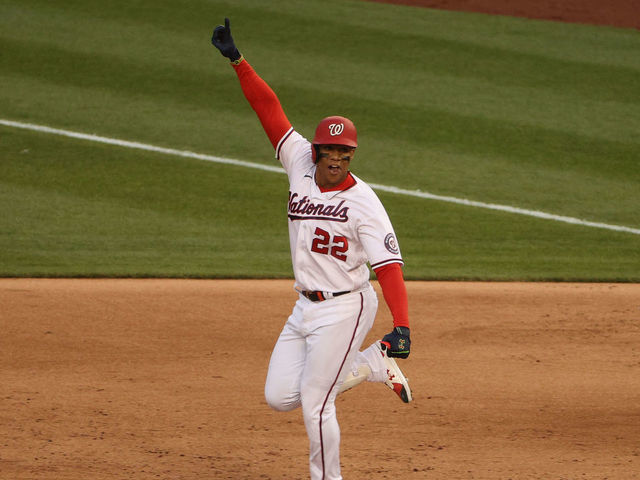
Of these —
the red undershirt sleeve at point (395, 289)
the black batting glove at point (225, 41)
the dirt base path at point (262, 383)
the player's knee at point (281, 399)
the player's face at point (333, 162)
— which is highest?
the black batting glove at point (225, 41)

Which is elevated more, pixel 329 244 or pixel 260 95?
pixel 260 95

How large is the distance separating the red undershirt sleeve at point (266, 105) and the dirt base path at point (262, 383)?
75.5 inches

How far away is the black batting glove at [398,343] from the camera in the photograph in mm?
4457

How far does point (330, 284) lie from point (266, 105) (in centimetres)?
123

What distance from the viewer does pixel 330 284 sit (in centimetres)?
473

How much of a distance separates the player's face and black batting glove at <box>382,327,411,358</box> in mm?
851

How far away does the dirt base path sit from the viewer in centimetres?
535

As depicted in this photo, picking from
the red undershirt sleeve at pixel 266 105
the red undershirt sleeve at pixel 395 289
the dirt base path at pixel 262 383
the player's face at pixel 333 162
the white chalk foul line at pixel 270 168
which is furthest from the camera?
the white chalk foul line at pixel 270 168

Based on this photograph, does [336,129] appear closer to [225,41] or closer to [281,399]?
[225,41]

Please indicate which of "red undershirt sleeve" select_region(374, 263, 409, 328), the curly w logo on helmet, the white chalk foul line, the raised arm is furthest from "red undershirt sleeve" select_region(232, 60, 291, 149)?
the white chalk foul line

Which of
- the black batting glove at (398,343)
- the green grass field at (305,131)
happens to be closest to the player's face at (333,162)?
the black batting glove at (398,343)

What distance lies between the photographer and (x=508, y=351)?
7.18 meters

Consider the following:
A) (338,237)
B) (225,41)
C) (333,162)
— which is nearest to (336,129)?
(333,162)

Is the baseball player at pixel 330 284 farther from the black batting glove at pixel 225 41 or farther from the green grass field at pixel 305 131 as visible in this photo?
the green grass field at pixel 305 131
